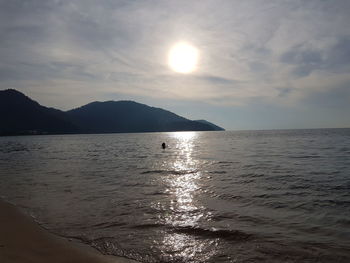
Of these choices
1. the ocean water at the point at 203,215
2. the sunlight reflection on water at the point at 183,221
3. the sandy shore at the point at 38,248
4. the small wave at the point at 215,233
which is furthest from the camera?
the small wave at the point at 215,233

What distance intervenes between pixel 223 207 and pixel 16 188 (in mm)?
13828


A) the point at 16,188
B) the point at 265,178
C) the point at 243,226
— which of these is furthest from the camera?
the point at 265,178

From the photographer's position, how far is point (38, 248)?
8.42 metres

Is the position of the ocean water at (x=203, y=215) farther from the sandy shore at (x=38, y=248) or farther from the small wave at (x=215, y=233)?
the sandy shore at (x=38, y=248)

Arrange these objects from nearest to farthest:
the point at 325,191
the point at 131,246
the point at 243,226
A: the point at 131,246, the point at 243,226, the point at 325,191

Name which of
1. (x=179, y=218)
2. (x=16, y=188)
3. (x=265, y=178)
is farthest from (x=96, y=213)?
(x=265, y=178)

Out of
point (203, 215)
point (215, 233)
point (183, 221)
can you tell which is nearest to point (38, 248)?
point (183, 221)

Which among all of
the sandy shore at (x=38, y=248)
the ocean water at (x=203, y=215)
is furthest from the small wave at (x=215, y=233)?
the sandy shore at (x=38, y=248)

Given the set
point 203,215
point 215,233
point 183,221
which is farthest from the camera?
point 203,215

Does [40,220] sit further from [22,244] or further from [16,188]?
[16,188]

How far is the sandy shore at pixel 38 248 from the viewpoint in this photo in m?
7.52

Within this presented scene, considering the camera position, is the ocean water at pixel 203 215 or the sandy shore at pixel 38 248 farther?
the ocean water at pixel 203 215

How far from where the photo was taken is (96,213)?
12539mm

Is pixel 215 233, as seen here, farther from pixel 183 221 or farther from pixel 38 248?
pixel 38 248
